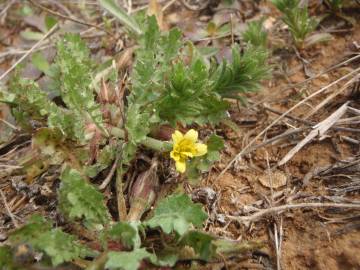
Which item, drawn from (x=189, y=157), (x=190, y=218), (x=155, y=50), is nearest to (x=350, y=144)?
(x=189, y=157)

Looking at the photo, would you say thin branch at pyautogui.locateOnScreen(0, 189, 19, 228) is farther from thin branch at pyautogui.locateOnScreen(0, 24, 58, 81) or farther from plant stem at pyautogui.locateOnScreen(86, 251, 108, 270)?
thin branch at pyautogui.locateOnScreen(0, 24, 58, 81)

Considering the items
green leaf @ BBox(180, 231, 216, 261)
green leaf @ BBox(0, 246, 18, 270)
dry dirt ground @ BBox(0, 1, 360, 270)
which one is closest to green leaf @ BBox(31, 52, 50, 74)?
dry dirt ground @ BBox(0, 1, 360, 270)

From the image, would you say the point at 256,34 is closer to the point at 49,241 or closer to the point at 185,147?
the point at 185,147

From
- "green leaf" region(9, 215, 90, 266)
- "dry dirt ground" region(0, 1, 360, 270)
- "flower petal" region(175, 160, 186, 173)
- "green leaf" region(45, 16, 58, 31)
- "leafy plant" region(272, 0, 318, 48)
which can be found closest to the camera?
"green leaf" region(9, 215, 90, 266)

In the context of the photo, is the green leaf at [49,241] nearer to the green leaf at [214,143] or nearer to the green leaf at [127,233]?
the green leaf at [127,233]

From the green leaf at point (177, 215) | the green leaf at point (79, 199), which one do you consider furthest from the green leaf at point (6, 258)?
the green leaf at point (177, 215)

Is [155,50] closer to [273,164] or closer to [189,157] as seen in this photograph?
[189,157]
